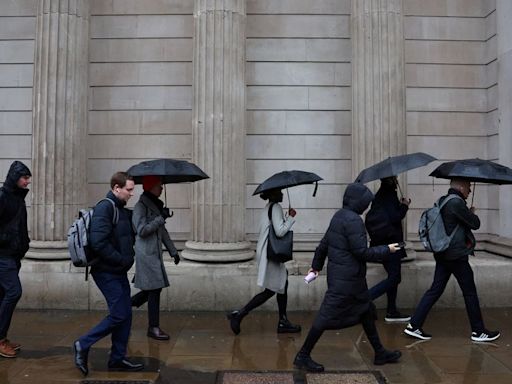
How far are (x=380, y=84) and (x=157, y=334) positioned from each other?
526 centimetres

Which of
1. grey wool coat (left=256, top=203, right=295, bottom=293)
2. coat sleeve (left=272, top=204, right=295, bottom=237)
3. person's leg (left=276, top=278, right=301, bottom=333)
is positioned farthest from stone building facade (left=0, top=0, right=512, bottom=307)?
coat sleeve (left=272, top=204, right=295, bottom=237)

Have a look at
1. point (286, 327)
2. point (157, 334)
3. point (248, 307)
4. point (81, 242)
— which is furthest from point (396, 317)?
point (81, 242)

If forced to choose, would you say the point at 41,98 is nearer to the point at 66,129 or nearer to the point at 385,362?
the point at 66,129

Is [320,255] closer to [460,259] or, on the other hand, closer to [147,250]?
[460,259]

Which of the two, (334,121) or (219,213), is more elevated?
(334,121)

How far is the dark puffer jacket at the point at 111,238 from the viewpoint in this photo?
4.99 m

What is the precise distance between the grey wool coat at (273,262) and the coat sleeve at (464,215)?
198 cm

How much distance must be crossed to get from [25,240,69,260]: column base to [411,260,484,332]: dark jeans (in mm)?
5552

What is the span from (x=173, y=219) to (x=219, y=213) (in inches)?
59.6

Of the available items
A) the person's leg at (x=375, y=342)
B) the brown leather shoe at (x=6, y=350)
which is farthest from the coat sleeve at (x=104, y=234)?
the person's leg at (x=375, y=342)

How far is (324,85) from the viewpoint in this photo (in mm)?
9305

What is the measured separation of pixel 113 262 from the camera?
5.07 metres

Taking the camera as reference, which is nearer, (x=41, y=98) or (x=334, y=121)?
(x=41, y=98)

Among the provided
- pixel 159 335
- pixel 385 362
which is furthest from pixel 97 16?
pixel 385 362
